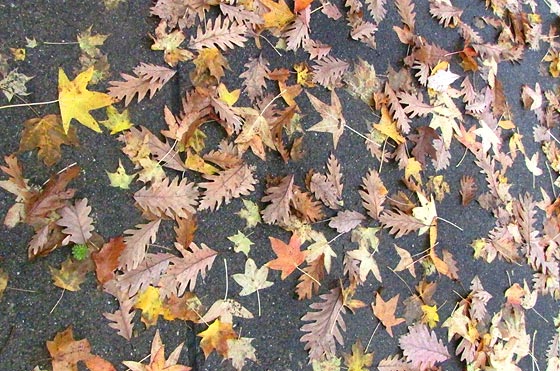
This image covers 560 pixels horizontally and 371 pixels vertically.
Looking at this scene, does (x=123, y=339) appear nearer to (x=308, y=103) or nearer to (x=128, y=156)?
(x=128, y=156)

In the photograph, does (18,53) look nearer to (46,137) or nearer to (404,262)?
(46,137)

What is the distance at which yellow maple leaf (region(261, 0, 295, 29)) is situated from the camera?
7.79ft

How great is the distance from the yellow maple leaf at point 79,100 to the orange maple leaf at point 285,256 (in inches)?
33.2

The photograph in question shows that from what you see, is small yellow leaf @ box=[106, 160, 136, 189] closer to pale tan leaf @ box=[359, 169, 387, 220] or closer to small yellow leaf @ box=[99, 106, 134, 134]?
small yellow leaf @ box=[99, 106, 134, 134]

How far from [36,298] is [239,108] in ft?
3.47

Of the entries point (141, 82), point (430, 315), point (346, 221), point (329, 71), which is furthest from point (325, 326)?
point (141, 82)

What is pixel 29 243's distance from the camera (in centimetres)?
185

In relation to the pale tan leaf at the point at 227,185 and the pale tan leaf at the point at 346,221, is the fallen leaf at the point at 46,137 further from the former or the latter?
the pale tan leaf at the point at 346,221

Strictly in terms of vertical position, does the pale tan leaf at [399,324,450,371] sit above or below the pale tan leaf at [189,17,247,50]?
below

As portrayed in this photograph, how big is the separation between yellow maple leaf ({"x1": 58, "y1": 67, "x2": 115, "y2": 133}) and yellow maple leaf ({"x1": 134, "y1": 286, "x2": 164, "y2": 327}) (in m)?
0.64

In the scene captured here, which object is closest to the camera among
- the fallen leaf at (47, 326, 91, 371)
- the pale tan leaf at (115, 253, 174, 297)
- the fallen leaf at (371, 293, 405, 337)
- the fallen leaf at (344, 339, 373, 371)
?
the fallen leaf at (47, 326, 91, 371)

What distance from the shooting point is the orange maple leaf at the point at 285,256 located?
2.23 m

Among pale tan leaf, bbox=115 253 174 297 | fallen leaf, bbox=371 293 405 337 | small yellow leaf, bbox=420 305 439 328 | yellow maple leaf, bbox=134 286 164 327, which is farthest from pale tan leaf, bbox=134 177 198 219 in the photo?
small yellow leaf, bbox=420 305 439 328

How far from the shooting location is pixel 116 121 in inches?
81.3
